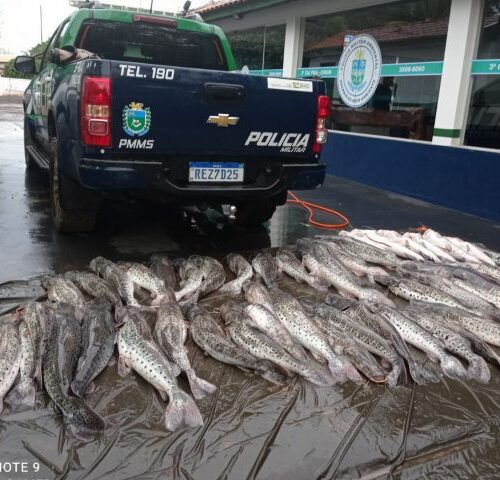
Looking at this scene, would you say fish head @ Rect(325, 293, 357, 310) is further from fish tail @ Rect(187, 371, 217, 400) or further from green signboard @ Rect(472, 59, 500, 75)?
green signboard @ Rect(472, 59, 500, 75)

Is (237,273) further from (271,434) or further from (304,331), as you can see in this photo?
(271,434)

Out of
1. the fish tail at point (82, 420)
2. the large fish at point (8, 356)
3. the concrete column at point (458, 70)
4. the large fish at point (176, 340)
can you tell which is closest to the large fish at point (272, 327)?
the large fish at point (176, 340)

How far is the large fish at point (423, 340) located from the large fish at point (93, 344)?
210 cm

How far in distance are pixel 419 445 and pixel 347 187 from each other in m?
8.03

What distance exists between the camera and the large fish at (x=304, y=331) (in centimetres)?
364

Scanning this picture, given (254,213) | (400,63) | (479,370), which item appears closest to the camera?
(479,370)

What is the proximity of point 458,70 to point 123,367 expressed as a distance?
7483 mm

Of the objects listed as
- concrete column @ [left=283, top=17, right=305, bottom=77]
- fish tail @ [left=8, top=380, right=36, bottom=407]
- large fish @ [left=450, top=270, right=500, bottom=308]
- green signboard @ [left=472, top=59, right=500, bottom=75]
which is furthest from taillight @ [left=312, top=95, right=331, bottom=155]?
concrete column @ [left=283, top=17, right=305, bottom=77]

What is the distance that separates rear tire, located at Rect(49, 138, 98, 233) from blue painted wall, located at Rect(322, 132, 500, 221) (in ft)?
19.3

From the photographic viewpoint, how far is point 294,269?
5.39 m

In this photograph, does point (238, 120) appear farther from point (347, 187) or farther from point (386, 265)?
point (347, 187)

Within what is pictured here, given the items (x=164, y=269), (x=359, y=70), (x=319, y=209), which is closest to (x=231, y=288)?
(x=164, y=269)

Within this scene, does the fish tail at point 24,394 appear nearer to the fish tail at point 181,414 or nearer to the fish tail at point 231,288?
the fish tail at point 181,414

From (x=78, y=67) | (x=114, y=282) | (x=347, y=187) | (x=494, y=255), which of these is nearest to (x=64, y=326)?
(x=114, y=282)
